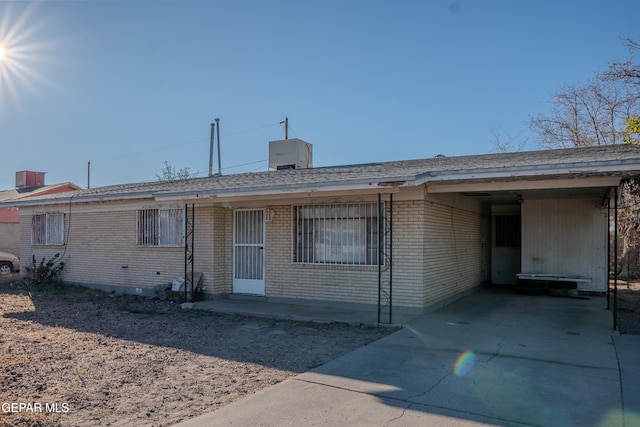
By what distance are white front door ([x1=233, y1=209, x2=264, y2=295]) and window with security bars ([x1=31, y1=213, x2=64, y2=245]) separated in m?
7.38

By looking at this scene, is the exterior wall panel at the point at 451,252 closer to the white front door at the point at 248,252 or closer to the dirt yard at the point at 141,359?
the dirt yard at the point at 141,359

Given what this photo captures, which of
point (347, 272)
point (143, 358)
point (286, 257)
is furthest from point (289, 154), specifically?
point (143, 358)

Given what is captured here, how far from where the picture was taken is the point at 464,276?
1346cm

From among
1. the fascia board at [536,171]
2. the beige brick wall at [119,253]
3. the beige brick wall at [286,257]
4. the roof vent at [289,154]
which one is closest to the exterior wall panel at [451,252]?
the beige brick wall at [286,257]

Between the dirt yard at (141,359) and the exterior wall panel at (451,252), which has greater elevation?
the exterior wall panel at (451,252)

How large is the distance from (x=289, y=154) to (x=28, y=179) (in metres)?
29.1

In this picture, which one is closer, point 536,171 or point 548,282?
point 536,171

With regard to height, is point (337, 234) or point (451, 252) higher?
point (337, 234)

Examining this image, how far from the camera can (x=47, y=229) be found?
16844 mm

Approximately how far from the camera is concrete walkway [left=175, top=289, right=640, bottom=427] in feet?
15.3

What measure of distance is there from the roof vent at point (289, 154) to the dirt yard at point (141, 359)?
23.1 feet

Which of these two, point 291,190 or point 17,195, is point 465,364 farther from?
point 17,195

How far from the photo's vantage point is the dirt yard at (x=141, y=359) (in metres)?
5.02

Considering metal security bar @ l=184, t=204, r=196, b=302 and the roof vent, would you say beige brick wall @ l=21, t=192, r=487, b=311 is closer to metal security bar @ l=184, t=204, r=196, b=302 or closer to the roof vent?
metal security bar @ l=184, t=204, r=196, b=302
